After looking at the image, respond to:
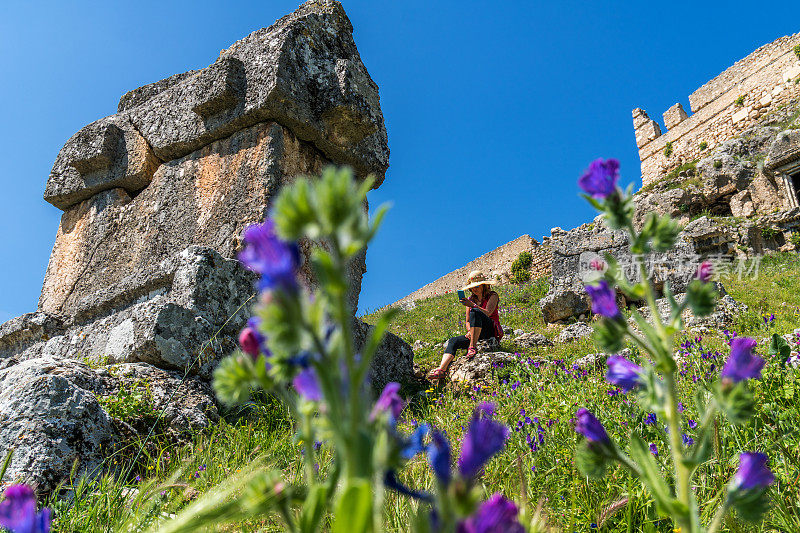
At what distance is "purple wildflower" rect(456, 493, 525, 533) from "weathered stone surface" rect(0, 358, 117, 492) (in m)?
2.37

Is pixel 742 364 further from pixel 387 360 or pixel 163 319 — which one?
pixel 387 360

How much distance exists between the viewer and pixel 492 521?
411mm

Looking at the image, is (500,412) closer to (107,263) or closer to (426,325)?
(107,263)

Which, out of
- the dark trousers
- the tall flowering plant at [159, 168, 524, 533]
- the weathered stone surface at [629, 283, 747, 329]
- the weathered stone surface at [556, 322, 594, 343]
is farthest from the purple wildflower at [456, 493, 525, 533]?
the weathered stone surface at [556, 322, 594, 343]

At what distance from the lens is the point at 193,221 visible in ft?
13.7

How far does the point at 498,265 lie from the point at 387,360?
20.8 meters

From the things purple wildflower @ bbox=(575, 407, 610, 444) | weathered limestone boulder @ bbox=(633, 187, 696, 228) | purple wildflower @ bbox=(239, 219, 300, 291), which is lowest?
purple wildflower @ bbox=(575, 407, 610, 444)

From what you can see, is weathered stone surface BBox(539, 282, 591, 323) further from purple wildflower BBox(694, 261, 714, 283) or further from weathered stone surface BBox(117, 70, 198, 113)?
purple wildflower BBox(694, 261, 714, 283)

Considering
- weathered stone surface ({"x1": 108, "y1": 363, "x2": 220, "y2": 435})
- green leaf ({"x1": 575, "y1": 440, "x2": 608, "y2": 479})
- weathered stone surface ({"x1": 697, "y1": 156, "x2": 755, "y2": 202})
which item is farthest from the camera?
weathered stone surface ({"x1": 697, "y1": 156, "x2": 755, "y2": 202})

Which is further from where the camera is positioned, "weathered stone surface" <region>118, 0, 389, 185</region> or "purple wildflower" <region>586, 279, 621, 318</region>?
"weathered stone surface" <region>118, 0, 389, 185</region>

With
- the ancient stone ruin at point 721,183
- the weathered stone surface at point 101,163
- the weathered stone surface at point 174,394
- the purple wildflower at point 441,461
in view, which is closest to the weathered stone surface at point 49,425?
the weathered stone surface at point 174,394

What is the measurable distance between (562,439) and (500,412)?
2.96ft

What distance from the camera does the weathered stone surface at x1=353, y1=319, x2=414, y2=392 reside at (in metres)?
4.30

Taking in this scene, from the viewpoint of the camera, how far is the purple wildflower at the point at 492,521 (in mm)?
407
